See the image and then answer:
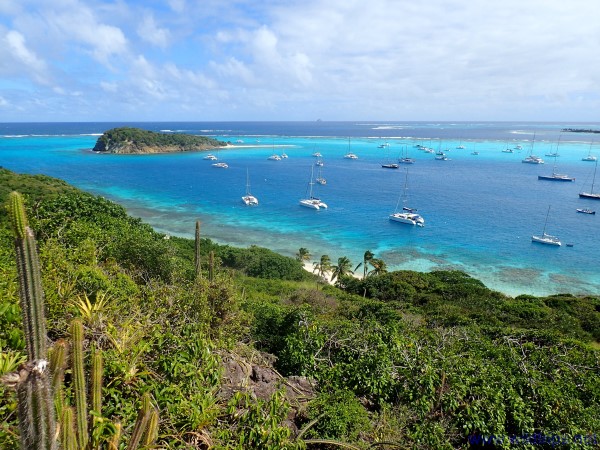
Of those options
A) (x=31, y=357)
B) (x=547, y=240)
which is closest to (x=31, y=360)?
(x=31, y=357)

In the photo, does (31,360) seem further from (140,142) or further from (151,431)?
(140,142)

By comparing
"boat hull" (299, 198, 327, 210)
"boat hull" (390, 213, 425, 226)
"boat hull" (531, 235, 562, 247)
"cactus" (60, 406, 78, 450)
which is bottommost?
"boat hull" (531, 235, 562, 247)

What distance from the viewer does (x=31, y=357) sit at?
2.77m

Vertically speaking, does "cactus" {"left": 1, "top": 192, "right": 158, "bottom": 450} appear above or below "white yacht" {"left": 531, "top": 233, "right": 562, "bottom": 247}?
above

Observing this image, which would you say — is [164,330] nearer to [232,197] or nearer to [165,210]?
[165,210]

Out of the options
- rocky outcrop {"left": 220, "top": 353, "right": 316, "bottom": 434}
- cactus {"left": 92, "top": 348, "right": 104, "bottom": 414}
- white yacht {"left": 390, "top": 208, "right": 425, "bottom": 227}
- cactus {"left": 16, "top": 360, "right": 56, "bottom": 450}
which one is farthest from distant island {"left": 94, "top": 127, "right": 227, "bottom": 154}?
cactus {"left": 16, "top": 360, "right": 56, "bottom": 450}

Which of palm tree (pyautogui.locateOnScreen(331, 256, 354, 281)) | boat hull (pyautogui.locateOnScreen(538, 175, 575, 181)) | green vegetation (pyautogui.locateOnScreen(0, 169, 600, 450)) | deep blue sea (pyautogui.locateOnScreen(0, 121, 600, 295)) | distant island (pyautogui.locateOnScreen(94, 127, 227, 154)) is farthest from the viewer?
distant island (pyautogui.locateOnScreen(94, 127, 227, 154))

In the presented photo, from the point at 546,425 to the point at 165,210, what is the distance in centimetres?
5233

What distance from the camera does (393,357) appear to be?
7875 millimetres

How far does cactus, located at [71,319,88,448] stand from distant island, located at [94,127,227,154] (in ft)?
409

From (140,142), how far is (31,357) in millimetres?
128729

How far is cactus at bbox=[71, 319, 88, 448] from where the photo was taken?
3.37 meters

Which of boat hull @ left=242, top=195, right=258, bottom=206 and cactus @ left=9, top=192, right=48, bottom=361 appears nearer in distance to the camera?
cactus @ left=9, top=192, right=48, bottom=361

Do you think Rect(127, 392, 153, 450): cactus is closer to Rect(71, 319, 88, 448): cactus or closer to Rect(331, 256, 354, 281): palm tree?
Rect(71, 319, 88, 448): cactus
